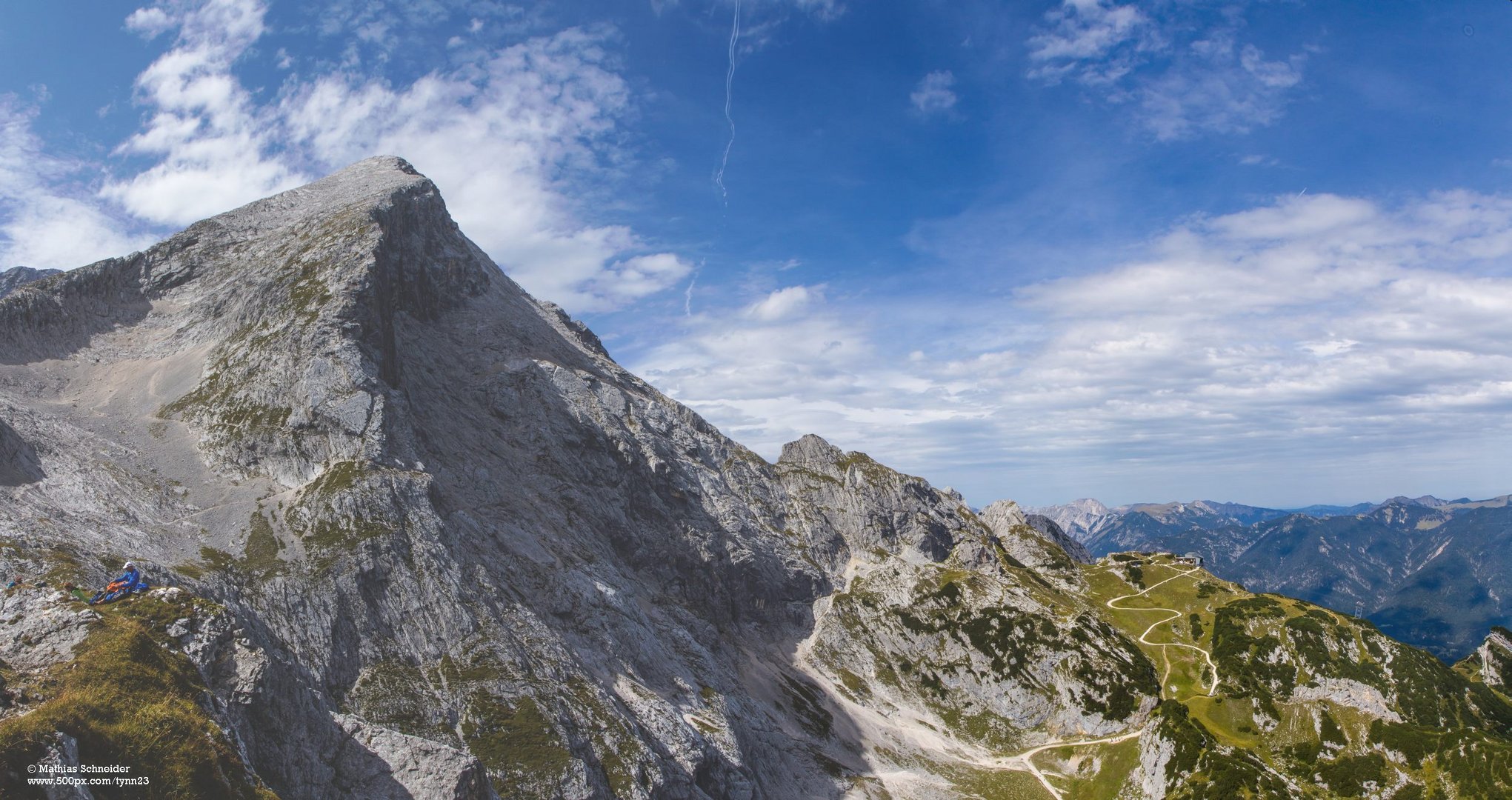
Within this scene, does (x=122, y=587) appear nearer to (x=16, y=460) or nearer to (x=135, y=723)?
(x=135, y=723)

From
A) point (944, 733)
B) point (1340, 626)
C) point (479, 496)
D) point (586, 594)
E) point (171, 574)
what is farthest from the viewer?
point (944, 733)

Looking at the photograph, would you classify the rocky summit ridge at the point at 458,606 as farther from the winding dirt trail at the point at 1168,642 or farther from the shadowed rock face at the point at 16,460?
the winding dirt trail at the point at 1168,642

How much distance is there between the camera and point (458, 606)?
99812mm

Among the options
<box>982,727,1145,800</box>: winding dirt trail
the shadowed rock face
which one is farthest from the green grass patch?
<box>982,727,1145,800</box>: winding dirt trail

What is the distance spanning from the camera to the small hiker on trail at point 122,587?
65.6 metres

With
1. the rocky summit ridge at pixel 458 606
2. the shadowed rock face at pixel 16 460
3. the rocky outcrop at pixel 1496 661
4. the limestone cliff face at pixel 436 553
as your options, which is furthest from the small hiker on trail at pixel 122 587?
the rocky outcrop at pixel 1496 661

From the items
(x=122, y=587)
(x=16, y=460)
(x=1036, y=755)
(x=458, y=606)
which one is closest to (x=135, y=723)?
(x=122, y=587)

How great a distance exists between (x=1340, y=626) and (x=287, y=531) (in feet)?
637

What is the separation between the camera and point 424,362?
160 metres

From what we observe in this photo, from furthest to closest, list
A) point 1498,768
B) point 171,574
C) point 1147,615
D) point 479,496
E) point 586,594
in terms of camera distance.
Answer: point 1147,615
point 479,496
point 586,594
point 1498,768
point 171,574

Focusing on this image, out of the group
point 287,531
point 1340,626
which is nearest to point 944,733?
point 1340,626

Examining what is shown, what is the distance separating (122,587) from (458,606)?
39172 mm

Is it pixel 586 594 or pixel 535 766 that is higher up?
pixel 586 594

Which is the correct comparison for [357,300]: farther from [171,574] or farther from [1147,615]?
[1147,615]
